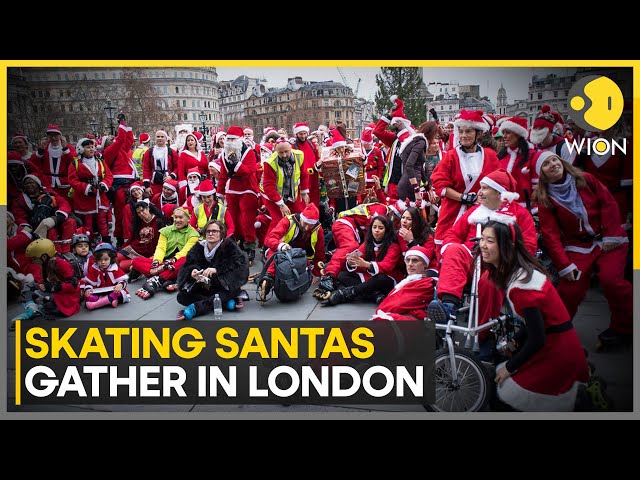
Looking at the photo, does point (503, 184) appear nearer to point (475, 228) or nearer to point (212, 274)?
point (475, 228)

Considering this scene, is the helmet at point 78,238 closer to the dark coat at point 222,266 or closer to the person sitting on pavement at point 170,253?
the person sitting on pavement at point 170,253

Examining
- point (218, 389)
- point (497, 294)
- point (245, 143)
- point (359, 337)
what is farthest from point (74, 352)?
point (245, 143)

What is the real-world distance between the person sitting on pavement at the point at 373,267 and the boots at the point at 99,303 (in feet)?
6.76

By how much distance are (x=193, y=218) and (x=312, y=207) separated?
1.57 m

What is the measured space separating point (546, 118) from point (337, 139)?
109 inches

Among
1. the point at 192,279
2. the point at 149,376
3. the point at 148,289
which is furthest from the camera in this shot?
the point at 148,289

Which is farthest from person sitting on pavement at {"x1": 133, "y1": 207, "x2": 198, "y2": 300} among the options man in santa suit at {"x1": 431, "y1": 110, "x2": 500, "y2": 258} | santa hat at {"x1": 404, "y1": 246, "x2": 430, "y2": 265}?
man in santa suit at {"x1": 431, "y1": 110, "x2": 500, "y2": 258}

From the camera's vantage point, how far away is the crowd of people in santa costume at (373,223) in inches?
130

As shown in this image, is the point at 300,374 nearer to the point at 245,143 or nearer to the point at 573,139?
the point at 573,139

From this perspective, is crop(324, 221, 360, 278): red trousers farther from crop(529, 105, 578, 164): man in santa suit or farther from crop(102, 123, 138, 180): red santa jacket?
crop(102, 123, 138, 180): red santa jacket

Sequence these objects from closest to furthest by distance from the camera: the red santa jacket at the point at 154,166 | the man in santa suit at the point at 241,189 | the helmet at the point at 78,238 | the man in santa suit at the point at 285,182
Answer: the helmet at the point at 78,238 → the man in santa suit at the point at 285,182 → the man in santa suit at the point at 241,189 → the red santa jacket at the point at 154,166

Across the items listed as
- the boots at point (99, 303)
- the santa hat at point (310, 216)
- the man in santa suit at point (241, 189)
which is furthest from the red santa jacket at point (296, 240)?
the boots at point (99, 303)

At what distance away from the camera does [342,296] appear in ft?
15.9

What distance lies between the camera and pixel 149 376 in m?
3.49
